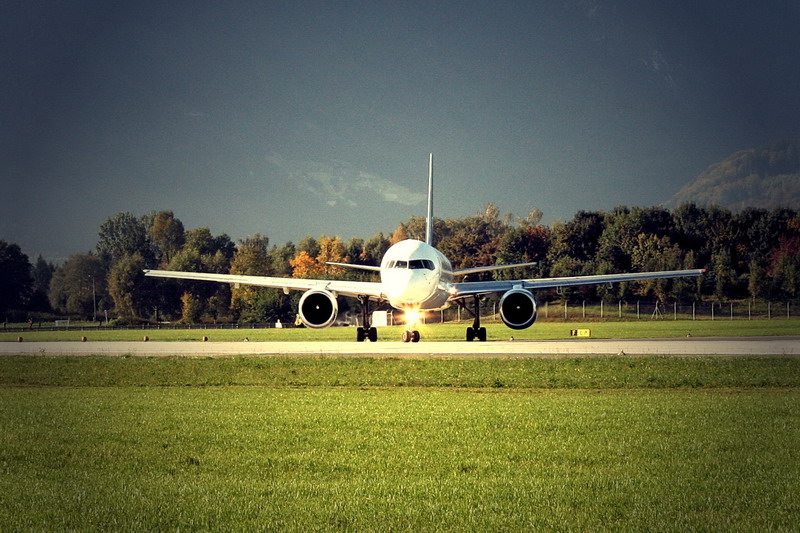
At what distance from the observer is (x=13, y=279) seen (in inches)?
4830

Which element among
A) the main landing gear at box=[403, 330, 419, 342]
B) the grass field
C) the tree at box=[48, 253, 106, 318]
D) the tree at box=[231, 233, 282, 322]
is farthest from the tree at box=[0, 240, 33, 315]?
the grass field

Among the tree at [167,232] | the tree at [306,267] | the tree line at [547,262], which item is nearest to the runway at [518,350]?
the tree line at [547,262]

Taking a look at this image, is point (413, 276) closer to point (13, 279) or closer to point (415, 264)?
point (415, 264)

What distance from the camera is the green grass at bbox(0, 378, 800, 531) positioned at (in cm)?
862

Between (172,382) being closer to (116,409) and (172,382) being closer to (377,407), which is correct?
(116,409)

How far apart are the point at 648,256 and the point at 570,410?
89.6 m

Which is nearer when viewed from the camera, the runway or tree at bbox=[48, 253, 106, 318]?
the runway

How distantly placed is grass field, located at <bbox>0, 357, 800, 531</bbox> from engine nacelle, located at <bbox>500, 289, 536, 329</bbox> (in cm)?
1589

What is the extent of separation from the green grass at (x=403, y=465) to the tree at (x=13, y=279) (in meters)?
114

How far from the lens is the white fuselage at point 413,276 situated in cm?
3809

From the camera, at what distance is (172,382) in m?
24.0

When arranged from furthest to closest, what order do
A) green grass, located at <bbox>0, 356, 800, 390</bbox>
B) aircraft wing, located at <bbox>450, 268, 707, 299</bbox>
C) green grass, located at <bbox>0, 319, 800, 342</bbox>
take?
1. green grass, located at <bbox>0, 319, 800, 342</bbox>
2. aircraft wing, located at <bbox>450, 268, 707, 299</bbox>
3. green grass, located at <bbox>0, 356, 800, 390</bbox>

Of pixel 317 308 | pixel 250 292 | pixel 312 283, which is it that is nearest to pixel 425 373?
pixel 317 308

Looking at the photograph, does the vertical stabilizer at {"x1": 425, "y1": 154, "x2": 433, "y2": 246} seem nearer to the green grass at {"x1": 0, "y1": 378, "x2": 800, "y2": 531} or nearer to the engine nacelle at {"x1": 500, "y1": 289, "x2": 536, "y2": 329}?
the engine nacelle at {"x1": 500, "y1": 289, "x2": 536, "y2": 329}
